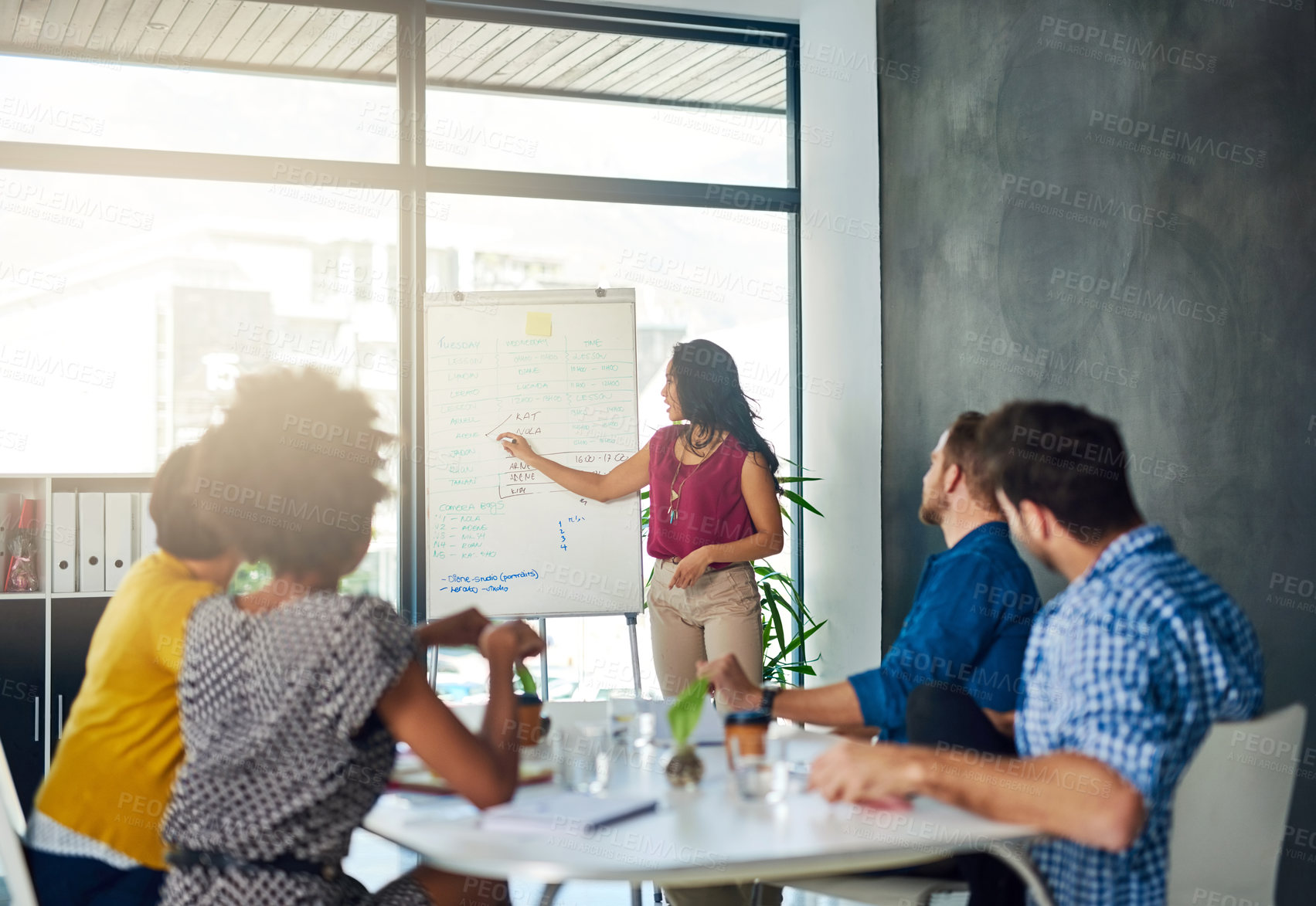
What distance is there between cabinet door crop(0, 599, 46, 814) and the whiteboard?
138cm

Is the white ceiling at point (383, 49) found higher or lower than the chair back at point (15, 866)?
higher

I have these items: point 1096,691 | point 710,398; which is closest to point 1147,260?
point 710,398

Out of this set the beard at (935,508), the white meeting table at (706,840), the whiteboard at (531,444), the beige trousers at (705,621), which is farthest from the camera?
the whiteboard at (531,444)

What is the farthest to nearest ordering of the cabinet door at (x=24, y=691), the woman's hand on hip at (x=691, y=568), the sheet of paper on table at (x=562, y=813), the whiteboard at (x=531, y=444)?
1. the whiteboard at (x=531, y=444)
2. the cabinet door at (x=24, y=691)
3. the woman's hand on hip at (x=691, y=568)
4. the sheet of paper on table at (x=562, y=813)

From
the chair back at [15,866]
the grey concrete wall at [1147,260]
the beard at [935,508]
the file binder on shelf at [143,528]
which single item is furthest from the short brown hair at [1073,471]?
the file binder on shelf at [143,528]

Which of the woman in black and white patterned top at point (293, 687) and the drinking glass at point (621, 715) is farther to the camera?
the drinking glass at point (621, 715)

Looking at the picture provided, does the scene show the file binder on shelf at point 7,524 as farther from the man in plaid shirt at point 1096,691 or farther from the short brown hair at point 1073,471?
the short brown hair at point 1073,471

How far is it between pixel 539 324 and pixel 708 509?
1.01 meters

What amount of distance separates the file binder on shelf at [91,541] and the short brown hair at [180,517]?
8.08ft

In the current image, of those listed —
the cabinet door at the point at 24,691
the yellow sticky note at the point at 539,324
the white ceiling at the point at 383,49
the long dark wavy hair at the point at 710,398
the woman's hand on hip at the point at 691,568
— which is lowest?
the cabinet door at the point at 24,691

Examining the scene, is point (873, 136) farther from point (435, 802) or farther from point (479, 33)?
point (435, 802)

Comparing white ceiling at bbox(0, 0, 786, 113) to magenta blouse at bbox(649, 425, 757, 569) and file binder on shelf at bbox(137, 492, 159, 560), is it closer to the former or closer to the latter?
file binder on shelf at bbox(137, 492, 159, 560)

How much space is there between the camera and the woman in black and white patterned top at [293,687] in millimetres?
1444

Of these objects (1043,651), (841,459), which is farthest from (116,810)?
(841,459)
